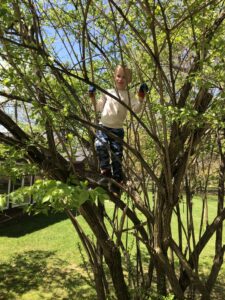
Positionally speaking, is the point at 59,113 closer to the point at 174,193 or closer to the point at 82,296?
the point at 174,193

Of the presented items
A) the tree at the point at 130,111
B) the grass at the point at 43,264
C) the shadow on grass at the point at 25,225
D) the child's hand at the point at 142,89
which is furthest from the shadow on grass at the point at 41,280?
the child's hand at the point at 142,89

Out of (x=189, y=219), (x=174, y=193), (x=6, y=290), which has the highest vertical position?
(x=174, y=193)

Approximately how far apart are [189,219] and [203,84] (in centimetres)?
258

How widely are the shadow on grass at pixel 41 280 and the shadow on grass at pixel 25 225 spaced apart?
252 centimetres

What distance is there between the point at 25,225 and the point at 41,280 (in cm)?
570

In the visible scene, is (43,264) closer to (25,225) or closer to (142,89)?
(25,225)

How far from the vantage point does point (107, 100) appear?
3746 millimetres

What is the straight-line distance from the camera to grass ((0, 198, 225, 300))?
697 cm

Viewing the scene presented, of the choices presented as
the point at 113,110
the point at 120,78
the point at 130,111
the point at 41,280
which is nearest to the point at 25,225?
the point at 41,280

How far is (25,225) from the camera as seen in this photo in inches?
515

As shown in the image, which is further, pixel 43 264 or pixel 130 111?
pixel 43 264

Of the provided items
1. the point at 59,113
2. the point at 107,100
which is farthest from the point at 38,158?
the point at 107,100

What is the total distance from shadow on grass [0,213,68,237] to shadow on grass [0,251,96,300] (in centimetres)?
252

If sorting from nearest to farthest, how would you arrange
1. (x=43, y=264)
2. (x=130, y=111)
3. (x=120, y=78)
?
(x=130, y=111)
(x=120, y=78)
(x=43, y=264)
